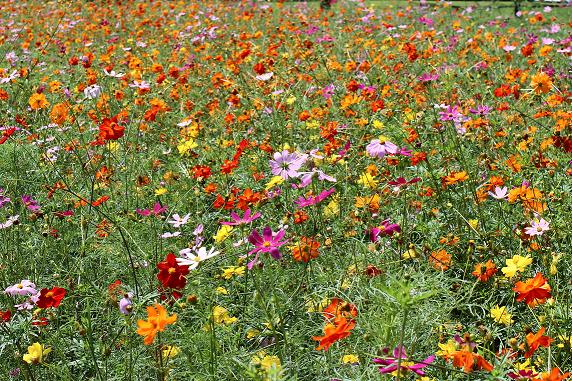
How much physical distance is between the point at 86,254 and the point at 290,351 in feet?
3.46

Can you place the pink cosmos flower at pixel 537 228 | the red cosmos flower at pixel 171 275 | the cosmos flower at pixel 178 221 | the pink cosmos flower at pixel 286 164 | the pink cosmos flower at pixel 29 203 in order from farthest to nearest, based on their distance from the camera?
the pink cosmos flower at pixel 29 203 → the cosmos flower at pixel 178 221 → the pink cosmos flower at pixel 286 164 → the pink cosmos flower at pixel 537 228 → the red cosmos flower at pixel 171 275

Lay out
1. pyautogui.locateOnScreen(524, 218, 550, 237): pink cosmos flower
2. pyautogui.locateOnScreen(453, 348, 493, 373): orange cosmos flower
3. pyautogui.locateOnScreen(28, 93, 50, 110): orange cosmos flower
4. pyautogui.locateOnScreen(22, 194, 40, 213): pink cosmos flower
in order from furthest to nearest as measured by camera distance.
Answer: pyautogui.locateOnScreen(28, 93, 50, 110): orange cosmos flower < pyautogui.locateOnScreen(22, 194, 40, 213): pink cosmos flower < pyautogui.locateOnScreen(524, 218, 550, 237): pink cosmos flower < pyautogui.locateOnScreen(453, 348, 493, 373): orange cosmos flower

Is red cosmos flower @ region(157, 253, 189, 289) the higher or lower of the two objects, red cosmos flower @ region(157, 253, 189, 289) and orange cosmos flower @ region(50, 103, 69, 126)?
the higher

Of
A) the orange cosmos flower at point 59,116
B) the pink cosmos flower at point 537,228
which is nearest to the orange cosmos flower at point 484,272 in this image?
the pink cosmos flower at point 537,228

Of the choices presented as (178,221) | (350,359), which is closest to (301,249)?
(350,359)

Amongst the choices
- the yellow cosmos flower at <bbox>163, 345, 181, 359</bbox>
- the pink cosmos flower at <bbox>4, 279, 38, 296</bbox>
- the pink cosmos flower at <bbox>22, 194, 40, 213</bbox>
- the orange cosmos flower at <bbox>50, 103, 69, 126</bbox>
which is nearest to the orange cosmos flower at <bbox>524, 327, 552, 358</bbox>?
the yellow cosmos flower at <bbox>163, 345, 181, 359</bbox>

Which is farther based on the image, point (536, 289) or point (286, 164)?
point (286, 164)

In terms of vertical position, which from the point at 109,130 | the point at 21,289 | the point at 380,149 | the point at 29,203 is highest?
the point at 109,130

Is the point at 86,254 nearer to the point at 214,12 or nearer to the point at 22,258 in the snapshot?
the point at 22,258

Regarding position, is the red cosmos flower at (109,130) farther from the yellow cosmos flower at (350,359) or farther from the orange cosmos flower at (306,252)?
the yellow cosmos flower at (350,359)

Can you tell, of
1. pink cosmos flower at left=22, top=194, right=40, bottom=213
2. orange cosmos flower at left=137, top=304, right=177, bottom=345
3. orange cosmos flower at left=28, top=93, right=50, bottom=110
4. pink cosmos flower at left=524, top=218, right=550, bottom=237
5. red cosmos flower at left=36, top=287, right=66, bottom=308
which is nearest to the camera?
orange cosmos flower at left=137, top=304, right=177, bottom=345

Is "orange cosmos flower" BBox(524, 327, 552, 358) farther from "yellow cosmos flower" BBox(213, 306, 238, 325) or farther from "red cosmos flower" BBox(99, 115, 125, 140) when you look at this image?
"red cosmos flower" BBox(99, 115, 125, 140)

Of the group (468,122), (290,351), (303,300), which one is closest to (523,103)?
(468,122)

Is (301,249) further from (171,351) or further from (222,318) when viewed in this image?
(171,351)
